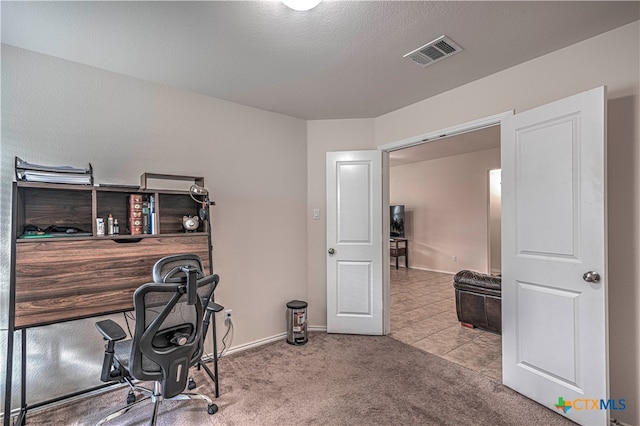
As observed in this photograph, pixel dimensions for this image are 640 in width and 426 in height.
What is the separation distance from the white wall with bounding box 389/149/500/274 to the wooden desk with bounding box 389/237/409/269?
0.44 ft

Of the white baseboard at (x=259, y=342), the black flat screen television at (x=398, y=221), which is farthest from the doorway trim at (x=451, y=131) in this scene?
the black flat screen television at (x=398, y=221)

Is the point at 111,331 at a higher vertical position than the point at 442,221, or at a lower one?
lower

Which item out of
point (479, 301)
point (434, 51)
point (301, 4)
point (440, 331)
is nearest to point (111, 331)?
point (301, 4)

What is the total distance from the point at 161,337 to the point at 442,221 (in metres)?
6.53

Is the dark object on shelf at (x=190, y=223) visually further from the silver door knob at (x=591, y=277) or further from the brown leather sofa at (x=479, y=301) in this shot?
the brown leather sofa at (x=479, y=301)

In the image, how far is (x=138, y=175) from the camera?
252 cm

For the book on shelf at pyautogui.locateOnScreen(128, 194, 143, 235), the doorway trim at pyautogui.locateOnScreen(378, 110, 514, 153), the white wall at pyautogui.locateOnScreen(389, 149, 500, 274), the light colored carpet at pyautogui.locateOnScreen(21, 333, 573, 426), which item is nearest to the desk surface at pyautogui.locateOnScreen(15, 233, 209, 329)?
the book on shelf at pyautogui.locateOnScreen(128, 194, 143, 235)

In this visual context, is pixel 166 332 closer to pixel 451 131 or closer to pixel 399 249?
pixel 451 131

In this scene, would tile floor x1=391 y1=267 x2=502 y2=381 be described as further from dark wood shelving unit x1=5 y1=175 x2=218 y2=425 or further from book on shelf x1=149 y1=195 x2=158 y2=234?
book on shelf x1=149 y1=195 x2=158 y2=234

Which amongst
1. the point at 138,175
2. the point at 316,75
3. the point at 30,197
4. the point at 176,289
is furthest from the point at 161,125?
the point at 176,289

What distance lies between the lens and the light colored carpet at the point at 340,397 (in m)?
1.97

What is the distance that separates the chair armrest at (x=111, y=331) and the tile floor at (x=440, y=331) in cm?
263

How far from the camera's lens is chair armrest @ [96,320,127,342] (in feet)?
5.45

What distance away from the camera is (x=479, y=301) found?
11.4 feet
